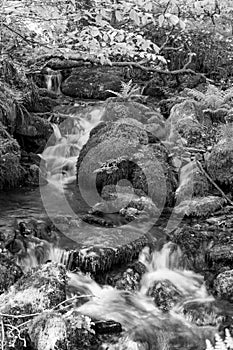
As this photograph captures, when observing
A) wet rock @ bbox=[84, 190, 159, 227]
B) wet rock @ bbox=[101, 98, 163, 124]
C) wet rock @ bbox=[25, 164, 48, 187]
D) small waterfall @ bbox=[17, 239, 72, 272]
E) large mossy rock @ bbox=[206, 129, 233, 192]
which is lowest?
small waterfall @ bbox=[17, 239, 72, 272]

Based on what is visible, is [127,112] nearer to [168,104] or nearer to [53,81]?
[168,104]

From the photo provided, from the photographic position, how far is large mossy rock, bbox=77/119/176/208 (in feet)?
26.3

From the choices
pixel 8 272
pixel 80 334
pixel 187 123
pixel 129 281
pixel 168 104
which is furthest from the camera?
pixel 168 104

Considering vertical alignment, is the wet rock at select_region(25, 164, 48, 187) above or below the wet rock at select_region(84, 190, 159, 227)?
above

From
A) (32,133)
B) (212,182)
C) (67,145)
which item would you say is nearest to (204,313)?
(212,182)

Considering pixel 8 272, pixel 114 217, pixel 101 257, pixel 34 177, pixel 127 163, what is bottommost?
pixel 8 272

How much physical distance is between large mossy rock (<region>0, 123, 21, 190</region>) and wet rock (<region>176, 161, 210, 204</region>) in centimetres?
316

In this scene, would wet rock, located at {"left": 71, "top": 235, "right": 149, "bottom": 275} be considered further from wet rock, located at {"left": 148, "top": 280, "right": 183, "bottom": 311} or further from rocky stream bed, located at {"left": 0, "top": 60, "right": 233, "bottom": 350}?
wet rock, located at {"left": 148, "top": 280, "right": 183, "bottom": 311}

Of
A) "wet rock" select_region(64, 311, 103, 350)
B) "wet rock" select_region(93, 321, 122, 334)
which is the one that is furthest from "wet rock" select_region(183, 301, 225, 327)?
"wet rock" select_region(64, 311, 103, 350)

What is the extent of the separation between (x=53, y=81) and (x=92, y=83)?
1.07 meters

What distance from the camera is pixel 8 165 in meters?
8.17

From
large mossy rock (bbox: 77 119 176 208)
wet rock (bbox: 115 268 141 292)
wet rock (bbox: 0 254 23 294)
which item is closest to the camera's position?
wet rock (bbox: 0 254 23 294)

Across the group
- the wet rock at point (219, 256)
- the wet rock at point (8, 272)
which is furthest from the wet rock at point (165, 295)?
the wet rock at point (8, 272)

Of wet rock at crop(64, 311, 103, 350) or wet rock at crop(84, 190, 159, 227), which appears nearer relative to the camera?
wet rock at crop(64, 311, 103, 350)
